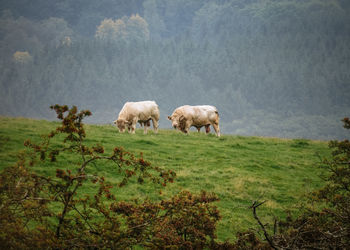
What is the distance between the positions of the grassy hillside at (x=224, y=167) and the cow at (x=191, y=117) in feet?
9.42

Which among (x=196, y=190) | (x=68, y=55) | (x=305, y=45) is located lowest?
(x=196, y=190)

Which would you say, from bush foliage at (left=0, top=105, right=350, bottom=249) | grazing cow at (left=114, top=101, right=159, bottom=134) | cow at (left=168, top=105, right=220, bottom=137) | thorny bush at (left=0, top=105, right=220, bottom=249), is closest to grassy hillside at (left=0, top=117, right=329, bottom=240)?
grazing cow at (left=114, top=101, right=159, bottom=134)

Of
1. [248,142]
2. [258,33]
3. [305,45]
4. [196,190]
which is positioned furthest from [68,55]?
[196,190]

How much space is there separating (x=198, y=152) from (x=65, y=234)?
14462 millimetres

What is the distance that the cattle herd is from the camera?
2519cm

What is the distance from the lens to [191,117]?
27594 millimetres

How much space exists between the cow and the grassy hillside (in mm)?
2870

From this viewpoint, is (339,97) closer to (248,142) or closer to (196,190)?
(248,142)

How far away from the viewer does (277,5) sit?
18900 centimetres

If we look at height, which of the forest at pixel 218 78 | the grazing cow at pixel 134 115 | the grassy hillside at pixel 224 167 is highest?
the forest at pixel 218 78

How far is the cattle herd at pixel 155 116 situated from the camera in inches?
992

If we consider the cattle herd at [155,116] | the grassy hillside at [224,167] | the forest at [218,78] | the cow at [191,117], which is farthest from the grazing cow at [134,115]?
the forest at [218,78]

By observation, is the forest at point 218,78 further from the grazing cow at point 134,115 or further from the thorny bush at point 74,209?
the thorny bush at point 74,209

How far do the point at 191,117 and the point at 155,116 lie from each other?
2928 millimetres
